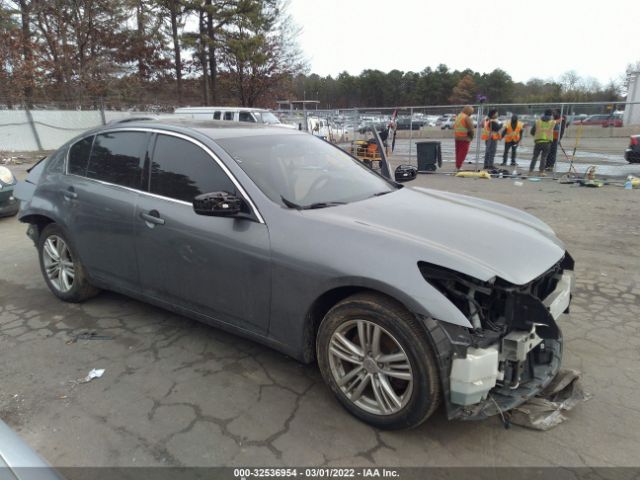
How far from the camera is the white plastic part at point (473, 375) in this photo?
87.7 inches

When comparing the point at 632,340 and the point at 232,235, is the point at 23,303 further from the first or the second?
the point at 632,340

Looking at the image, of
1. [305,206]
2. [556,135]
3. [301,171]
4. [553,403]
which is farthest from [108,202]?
[556,135]

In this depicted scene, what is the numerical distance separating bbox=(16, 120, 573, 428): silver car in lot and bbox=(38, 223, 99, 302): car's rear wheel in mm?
81

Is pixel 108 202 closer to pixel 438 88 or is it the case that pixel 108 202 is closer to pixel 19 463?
pixel 19 463

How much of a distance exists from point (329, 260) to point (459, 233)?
80 centimetres

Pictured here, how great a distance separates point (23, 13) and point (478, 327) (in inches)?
1226

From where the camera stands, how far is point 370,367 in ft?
8.39

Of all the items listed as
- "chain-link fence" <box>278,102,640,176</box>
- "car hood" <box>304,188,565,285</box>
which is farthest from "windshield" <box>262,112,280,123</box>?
"car hood" <box>304,188,565,285</box>

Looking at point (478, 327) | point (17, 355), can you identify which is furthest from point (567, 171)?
point (17, 355)

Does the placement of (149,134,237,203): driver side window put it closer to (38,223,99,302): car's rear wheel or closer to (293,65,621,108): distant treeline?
(38,223,99,302): car's rear wheel

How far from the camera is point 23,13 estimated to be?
25.0 m

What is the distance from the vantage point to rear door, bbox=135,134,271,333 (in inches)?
114

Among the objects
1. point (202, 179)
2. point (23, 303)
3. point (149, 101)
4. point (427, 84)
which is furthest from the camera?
point (427, 84)

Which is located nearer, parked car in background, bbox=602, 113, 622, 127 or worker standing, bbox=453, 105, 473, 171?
worker standing, bbox=453, 105, 473, 171
